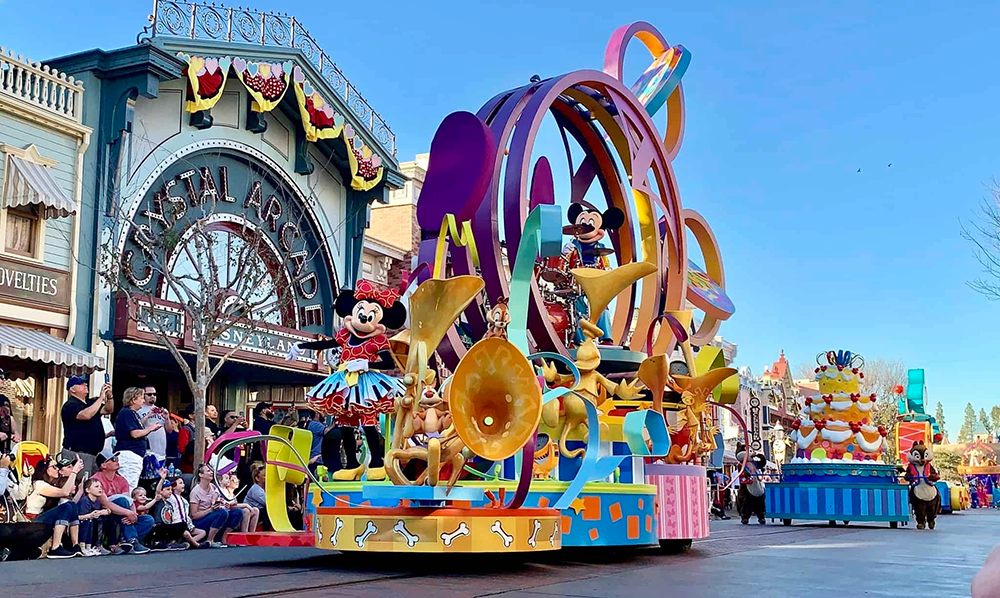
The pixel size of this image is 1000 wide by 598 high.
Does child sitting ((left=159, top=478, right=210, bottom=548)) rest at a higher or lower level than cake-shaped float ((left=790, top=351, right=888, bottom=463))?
lower

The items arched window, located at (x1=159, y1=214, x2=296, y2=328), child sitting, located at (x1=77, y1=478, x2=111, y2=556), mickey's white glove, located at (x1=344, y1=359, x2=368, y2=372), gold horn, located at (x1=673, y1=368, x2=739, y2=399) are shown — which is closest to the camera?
mickey's white glove, located at (x1=344, y1=359, x2=368, y2=372)

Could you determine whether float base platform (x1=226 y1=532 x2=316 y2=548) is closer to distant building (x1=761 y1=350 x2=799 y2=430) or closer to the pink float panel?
the pink float panel

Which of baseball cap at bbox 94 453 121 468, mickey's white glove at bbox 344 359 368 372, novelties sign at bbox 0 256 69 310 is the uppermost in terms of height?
novelties sign at bbox 0 256 69 310

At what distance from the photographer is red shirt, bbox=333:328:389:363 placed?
9586mm

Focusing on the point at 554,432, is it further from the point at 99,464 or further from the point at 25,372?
the point at 25,372

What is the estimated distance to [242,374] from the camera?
24.6 metres

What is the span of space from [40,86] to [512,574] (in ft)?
46.9

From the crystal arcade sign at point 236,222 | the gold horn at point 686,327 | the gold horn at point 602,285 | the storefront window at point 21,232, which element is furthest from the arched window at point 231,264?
the gold horn at point 602,285

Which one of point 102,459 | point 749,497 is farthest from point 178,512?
point 749,497

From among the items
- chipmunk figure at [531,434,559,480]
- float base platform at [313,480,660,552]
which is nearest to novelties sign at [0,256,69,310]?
float base platform at [313,480,660,552]

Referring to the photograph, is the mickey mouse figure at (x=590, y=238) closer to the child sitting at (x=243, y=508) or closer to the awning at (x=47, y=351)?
the child sitting at (x=243, y=508)

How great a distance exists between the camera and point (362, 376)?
9438 mm

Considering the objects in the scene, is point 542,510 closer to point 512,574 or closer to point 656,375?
point 512,574

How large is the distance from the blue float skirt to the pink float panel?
337 centimetres
